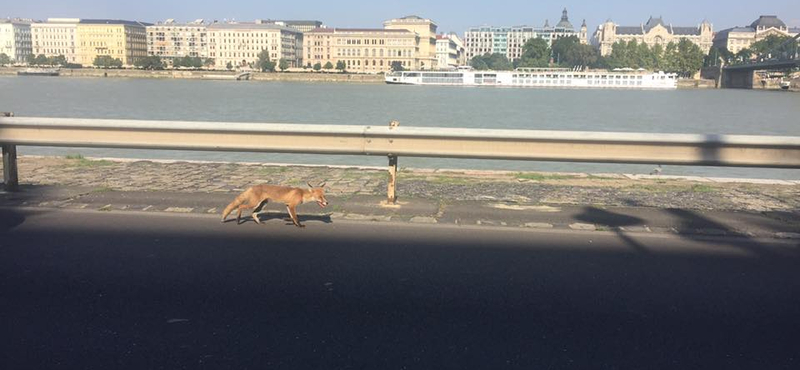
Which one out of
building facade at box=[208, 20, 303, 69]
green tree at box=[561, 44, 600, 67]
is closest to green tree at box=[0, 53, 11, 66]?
building facade at box=[208, 20, 303, 69]

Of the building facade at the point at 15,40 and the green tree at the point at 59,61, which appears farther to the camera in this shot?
the building facade at the point at 15,40

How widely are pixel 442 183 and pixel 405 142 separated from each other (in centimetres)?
195

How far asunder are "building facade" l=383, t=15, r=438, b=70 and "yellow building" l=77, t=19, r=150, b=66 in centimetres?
6272

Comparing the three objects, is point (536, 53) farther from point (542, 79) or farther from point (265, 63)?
point (265, 63)

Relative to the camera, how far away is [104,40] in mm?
168000

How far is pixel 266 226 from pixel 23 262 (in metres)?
1.97

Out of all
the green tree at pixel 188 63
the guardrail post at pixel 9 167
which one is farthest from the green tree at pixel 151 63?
the guardrail post at pixel 9 167

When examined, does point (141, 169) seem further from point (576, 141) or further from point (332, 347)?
point (332, 347)

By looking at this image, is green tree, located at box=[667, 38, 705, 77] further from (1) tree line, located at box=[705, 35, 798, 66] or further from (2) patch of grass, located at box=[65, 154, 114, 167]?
(2) patch of grass, located at box=[65, 154, 114, 167]

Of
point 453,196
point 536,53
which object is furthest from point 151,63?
point 453,196

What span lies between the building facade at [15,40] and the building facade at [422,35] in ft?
321

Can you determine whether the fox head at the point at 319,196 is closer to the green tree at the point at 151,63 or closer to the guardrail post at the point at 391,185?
the guardrail post at the point at 391,185

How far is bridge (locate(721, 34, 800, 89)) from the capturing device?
114 meters

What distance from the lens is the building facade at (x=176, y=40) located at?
182m
